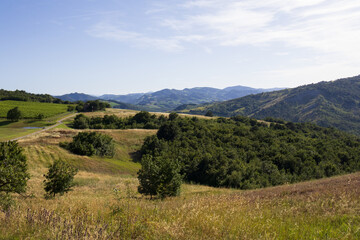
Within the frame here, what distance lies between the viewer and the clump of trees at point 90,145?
51438 millimetres

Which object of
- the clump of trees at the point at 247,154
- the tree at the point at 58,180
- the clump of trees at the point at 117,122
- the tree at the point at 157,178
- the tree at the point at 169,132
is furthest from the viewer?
the clump of trees at the point at 117,122

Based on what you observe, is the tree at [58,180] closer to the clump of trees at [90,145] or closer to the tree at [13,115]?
the clump of trees at [90,145]

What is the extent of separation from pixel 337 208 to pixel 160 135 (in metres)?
74.2

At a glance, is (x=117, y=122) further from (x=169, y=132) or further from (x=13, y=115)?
(x=13, y=115)

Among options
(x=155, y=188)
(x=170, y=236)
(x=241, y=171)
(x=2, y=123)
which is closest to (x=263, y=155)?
(x=241, y=171)

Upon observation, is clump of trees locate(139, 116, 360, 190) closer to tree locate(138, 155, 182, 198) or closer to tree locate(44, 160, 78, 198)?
tree locate(138, 155, 182, 198)

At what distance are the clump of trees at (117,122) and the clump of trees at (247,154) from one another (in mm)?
20149

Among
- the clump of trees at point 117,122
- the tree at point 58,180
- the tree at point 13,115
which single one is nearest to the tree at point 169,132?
the clump of trees at point 117,122

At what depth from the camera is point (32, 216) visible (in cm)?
554

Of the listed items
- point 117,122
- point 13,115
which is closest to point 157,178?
point 117,122

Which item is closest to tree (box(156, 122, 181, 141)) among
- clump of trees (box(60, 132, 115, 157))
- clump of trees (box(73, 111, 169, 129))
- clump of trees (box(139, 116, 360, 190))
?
clump of trees (box(139, 116, 360, 190))

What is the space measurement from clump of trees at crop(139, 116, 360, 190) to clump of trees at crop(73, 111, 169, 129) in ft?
66.1

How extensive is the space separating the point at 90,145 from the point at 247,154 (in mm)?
44683

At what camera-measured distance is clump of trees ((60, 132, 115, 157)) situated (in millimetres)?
51438
